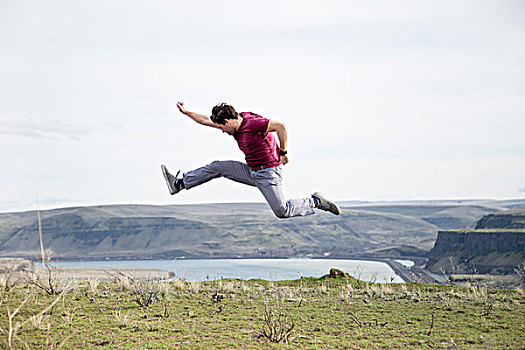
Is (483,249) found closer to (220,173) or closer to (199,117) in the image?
(220,173)

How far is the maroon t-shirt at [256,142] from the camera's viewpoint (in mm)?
8469

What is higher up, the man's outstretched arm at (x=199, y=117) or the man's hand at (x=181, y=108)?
the man's hand at (x=181, y=108)

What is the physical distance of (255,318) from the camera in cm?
1066

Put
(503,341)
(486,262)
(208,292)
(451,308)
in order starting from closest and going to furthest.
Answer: (503,341) < (451,308) < (208,292) < (486,262)

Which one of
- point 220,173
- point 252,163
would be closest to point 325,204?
point 252,163

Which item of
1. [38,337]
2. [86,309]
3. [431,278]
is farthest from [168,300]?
[431,278]

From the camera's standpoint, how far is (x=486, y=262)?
121 metres

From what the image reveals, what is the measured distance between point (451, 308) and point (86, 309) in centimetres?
770

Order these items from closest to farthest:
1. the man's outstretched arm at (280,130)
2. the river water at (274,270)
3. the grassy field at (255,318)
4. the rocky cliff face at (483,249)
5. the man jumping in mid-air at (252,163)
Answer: the man's outstretched arm at (280,130)
the man jumping in mid-air at (252,163)
the grassy field at (255,318)
the river water at (274,270)
the rocky cliff face at (483,249)

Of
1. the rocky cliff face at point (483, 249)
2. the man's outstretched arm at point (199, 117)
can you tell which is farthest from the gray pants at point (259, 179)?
the rocky cliff face at point (483, 249)

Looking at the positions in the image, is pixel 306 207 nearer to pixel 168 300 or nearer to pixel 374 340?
pixel 374 340

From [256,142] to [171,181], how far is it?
188 centimetres

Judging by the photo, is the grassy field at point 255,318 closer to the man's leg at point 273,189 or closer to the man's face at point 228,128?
the man's leg at point 273,189

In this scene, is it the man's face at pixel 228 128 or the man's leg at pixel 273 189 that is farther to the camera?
the man's leg at pixel 273 189
